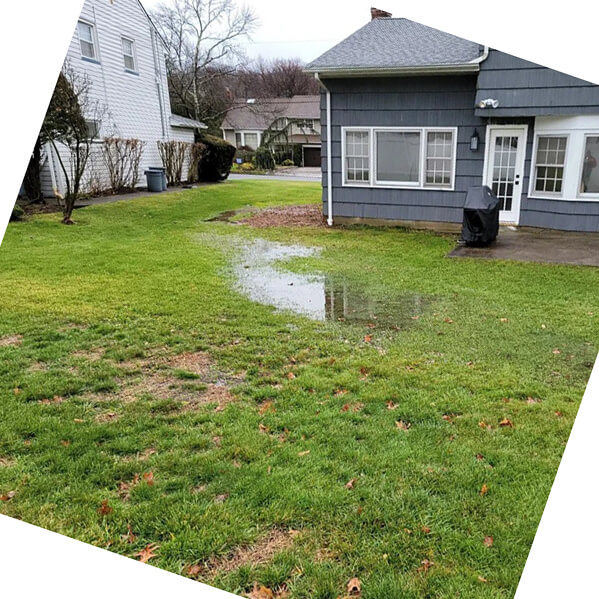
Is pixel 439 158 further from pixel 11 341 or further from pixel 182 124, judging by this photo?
pixel 182 124

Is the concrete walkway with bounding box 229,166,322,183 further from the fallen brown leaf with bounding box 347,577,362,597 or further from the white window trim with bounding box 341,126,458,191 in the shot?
the fallen brown leaf with bounding box 347,577,362,597

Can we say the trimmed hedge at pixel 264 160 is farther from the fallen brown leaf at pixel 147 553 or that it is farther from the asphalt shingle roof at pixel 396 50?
the fallen brown leaf at pixel 147 553

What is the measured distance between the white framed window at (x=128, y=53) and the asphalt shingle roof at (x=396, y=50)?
9.32 metres

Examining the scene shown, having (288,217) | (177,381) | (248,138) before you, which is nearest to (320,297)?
(177,381)

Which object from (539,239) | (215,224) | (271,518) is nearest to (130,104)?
(215,224)

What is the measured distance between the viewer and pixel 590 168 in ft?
29.2

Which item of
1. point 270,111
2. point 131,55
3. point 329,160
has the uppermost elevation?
point 131,55

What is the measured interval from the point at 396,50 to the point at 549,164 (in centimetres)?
Result: 379

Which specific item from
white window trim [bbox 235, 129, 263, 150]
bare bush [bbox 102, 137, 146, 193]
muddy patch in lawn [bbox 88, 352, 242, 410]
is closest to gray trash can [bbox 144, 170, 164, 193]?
bare bush [bbox 102, 137, 146, 193]

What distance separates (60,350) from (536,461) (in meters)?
3.75

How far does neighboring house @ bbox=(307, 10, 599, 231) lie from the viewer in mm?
8781

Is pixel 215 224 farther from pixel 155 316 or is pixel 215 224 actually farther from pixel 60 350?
pixel 60 350

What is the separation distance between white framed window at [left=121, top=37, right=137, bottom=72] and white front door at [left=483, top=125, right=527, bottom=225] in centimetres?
1290

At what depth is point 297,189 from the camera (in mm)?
19188
